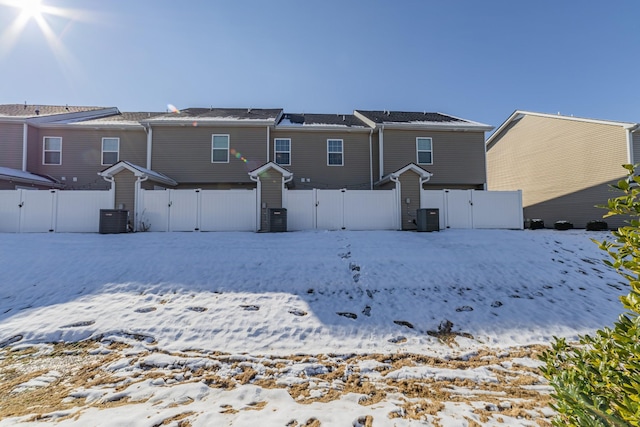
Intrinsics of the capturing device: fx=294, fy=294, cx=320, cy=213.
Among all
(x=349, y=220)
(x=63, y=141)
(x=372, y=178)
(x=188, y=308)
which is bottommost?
(x=188, y=308)

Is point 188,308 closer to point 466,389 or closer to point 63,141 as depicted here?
point 466,389

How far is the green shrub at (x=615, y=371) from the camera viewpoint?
1.49 m

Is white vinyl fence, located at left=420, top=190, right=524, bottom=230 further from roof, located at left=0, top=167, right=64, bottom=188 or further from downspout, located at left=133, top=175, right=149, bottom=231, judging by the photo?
roof, located at left=0, top=167, right=64, bottom=188

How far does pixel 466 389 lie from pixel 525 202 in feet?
57.6

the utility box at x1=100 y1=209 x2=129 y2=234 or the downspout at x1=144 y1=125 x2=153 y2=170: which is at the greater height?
the downspout at x1=144 y1=125 x2=153 y2=170

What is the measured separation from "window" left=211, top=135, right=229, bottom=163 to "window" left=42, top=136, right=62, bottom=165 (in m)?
7.37

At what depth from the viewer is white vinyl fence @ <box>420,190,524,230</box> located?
11.9m

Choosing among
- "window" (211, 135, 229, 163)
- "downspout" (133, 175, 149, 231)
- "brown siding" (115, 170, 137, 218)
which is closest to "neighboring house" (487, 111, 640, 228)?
"window" (211, 135, 229, 163)

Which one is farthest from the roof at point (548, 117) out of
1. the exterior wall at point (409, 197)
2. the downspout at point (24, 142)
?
the downspout at point (24, 142)

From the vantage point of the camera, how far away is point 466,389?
12.2ft

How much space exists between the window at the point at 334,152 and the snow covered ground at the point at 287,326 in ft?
20.7

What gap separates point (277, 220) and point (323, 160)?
5277 millimetres

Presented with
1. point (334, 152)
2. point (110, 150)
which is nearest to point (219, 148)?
point (110, 150)

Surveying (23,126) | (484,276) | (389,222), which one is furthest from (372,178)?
(23,126)
